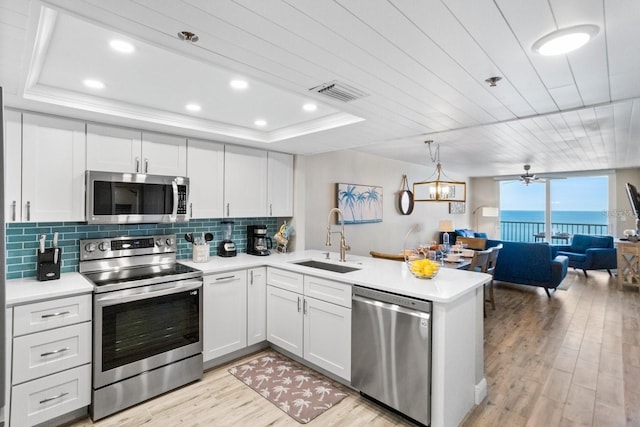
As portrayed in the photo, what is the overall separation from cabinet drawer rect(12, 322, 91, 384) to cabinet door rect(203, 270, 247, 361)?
0.89 m

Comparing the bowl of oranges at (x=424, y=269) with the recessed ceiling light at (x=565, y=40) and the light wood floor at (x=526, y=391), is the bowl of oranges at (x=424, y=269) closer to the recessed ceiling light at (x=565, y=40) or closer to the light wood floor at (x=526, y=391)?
the light wood floor at (x=526, y=391)

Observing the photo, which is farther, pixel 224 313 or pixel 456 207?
pixel 456 207

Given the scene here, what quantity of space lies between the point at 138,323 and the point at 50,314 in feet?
1.81

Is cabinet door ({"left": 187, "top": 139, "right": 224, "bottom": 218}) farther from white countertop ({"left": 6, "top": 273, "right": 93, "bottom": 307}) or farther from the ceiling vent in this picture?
the ceiling vent

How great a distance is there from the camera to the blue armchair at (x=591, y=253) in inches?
268

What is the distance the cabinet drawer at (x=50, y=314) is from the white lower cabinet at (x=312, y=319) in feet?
5.08

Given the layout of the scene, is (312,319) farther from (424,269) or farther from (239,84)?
(239,84)

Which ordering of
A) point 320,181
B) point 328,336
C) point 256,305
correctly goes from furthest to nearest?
point 320,181
point 256,305
point 328,336

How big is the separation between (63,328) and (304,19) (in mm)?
2452

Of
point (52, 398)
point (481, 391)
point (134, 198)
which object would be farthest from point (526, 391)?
point (134, 198)

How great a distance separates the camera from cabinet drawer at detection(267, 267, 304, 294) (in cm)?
303

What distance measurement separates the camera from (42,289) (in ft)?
7.34

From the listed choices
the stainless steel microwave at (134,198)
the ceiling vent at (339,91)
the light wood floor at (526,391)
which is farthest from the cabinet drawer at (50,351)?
the ceiling vent at (339,91)

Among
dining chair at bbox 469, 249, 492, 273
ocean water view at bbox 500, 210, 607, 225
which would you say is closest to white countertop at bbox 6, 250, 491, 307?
dining chair at bbox 469, 249, 492, 273
